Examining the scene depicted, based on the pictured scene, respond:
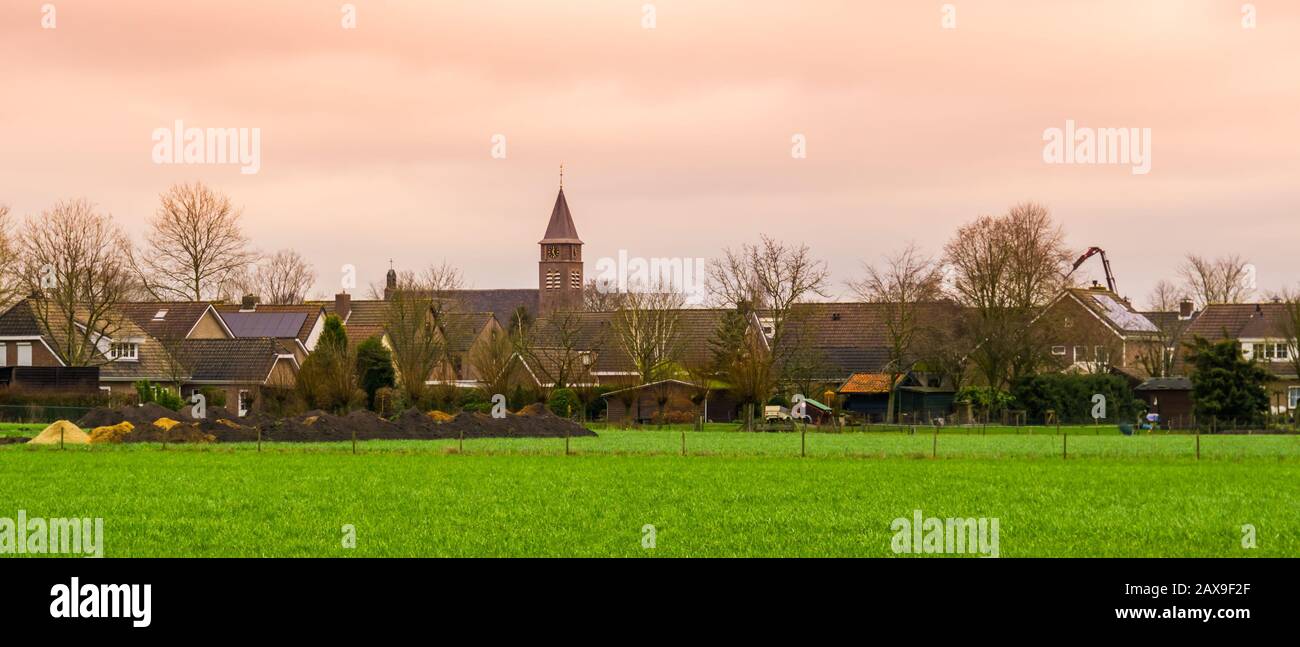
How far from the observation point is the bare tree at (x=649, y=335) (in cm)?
9450

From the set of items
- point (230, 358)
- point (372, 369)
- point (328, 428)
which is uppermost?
point (230, 358)

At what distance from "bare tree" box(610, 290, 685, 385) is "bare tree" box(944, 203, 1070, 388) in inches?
720

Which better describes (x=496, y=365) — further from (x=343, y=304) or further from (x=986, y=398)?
(x=343, y=304)

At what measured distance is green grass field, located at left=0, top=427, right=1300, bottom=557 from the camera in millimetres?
23062

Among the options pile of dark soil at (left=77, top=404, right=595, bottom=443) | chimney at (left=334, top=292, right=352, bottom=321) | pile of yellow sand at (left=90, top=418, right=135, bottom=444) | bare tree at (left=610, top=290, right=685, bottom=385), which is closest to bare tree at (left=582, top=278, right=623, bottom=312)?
chimney at (left=334, top=292, right=352, bottom=321)

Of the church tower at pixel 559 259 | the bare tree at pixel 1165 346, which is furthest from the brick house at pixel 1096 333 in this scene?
the church tower at pixel 559 259

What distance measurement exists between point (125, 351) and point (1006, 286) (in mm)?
50211

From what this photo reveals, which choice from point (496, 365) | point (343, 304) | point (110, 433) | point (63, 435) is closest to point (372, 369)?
point (496, 365)

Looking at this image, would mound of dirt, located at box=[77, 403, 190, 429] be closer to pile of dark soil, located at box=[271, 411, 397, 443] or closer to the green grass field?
pile of dark soil, located at box=[271, 411, 397, 443]

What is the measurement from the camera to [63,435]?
53.6 meters
